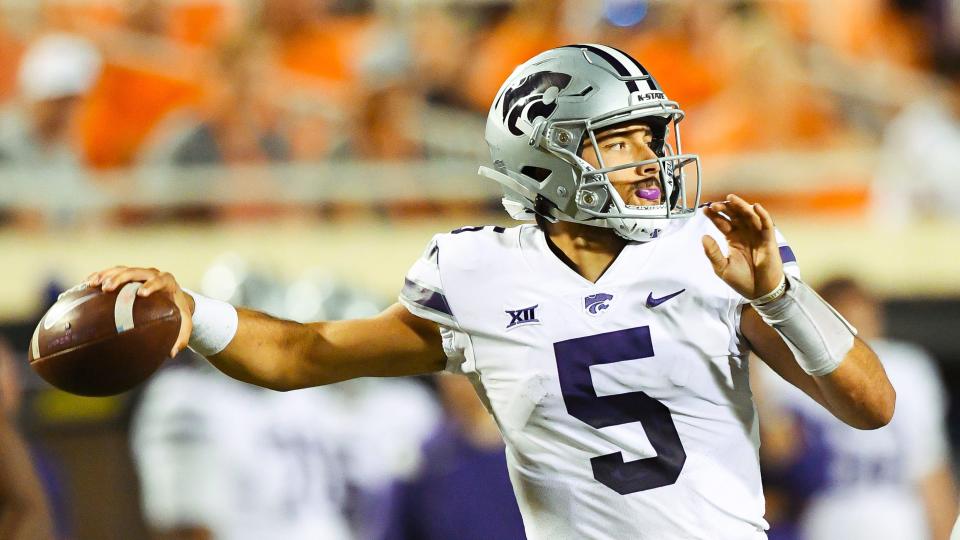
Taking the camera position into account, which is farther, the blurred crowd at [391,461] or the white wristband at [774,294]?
the blurred crowd at [391,461]

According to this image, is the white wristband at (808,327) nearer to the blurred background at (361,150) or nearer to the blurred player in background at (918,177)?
the blurred background at (361,150)

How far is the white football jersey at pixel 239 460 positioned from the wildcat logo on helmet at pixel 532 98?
2652 mm

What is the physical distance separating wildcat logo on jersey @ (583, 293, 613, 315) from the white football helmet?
5.4 inches

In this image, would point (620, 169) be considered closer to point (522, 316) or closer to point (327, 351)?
point (522, 316)

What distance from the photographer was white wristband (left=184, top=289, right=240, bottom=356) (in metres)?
2.91

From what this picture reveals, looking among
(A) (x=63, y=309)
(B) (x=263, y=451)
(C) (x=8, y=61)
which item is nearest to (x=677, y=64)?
(B) (x=263, y=451)

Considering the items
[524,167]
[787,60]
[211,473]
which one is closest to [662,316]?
[524,167]

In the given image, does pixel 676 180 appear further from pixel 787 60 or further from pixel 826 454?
pixel 787 60

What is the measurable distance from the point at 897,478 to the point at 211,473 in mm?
2564

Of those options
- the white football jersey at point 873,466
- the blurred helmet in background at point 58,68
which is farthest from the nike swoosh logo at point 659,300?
the blurred helmet in background at point 58,68

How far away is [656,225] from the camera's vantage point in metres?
2.80

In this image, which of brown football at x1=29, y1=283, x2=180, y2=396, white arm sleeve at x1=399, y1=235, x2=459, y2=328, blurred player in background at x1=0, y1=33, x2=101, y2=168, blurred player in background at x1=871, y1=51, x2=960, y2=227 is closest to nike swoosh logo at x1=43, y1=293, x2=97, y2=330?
brown football at x1=29, y1=283, x2=180, y2=396

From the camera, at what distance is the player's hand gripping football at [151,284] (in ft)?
9.07

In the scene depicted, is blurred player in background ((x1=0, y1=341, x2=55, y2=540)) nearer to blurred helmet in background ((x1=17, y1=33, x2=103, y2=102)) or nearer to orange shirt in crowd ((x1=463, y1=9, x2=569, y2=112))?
blurred helmet in background ((x1=17, y1=33, x2=103, y2=102))
